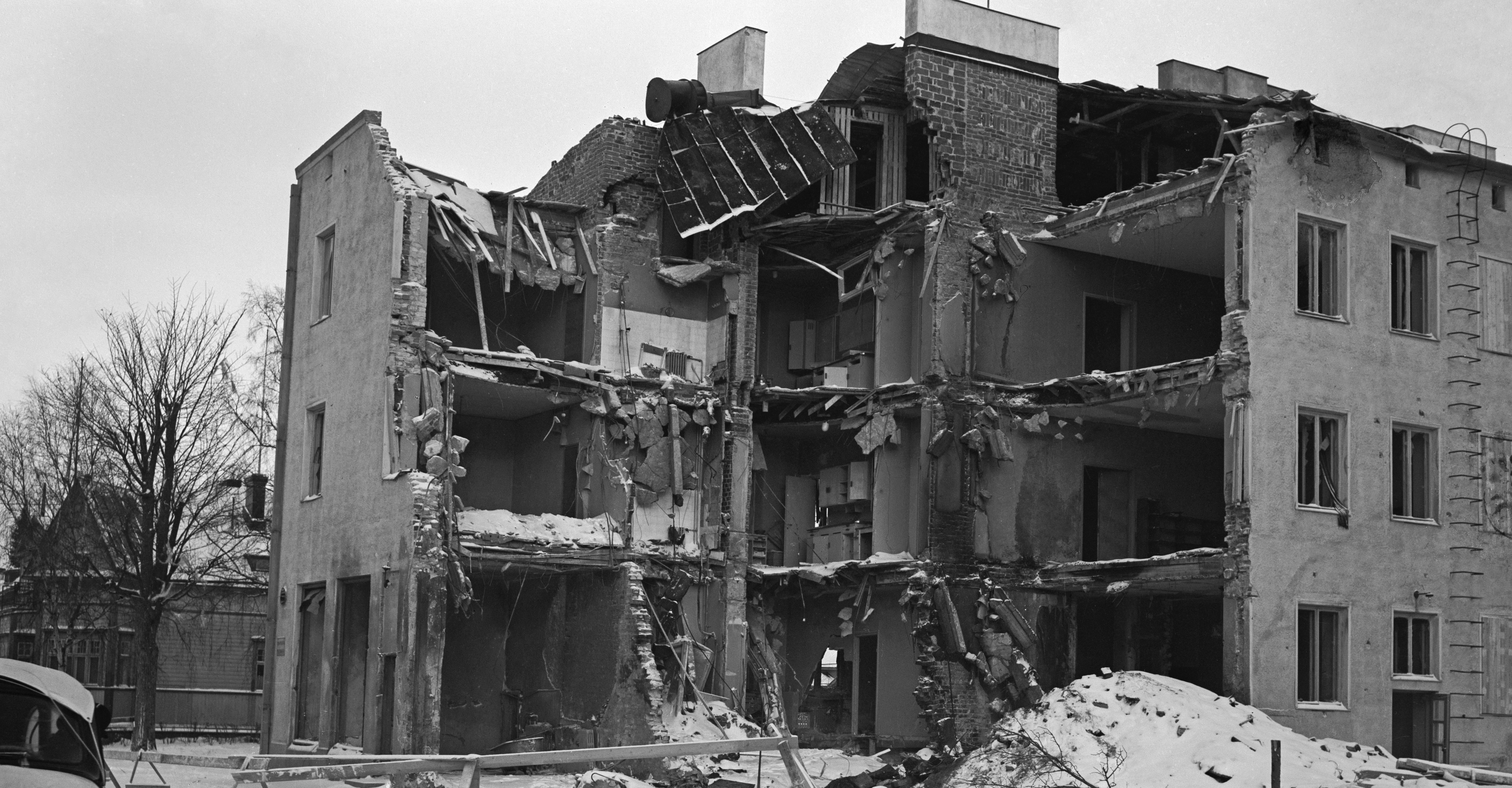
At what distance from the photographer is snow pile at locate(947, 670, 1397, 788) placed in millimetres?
18453

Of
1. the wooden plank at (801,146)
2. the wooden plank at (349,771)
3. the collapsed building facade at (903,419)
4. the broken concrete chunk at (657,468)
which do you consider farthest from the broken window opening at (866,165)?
the wooden plank at (349,771)

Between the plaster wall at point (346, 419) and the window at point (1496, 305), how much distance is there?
632 inches

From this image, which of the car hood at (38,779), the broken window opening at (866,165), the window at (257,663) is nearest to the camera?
the car hood at (38,779)

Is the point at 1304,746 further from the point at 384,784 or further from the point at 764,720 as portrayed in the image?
the point at 384,784

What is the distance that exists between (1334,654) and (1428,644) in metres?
1.73

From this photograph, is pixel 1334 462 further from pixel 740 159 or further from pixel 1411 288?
pixel 740 159

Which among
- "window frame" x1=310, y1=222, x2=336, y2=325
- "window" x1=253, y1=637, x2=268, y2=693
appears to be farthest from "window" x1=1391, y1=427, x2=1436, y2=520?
"window" x1=253, y1=637, x2=268, y2=693

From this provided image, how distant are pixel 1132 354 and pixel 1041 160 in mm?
3650

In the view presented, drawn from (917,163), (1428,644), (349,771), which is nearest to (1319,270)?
(1428,644)

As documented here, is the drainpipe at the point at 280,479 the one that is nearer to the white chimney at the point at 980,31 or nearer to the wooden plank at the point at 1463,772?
the white chimney at the point at 980,31

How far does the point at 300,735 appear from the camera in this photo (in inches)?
992

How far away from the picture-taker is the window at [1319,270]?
22.2 metres

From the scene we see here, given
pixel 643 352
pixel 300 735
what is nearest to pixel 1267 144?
pixel 643 352

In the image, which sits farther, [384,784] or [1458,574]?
[1458,574]
